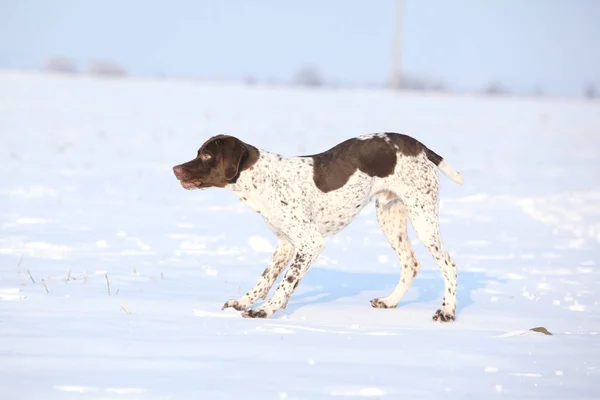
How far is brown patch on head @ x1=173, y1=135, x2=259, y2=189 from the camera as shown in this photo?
22.7 ft

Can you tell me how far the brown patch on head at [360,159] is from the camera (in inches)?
285

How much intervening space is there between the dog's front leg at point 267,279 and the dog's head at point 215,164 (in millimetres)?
727

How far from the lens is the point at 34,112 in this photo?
26172 mm

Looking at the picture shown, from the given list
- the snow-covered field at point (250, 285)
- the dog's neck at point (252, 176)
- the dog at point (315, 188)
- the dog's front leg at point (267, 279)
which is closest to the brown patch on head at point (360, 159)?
the dog at point (315, 188)

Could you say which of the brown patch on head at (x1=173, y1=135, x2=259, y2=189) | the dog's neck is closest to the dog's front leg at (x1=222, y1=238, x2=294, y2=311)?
the dog's neck

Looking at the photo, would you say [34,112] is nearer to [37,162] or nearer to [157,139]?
[157,139]

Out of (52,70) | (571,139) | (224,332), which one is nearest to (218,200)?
(224,332)

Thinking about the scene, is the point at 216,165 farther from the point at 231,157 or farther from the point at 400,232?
the point at 400,232

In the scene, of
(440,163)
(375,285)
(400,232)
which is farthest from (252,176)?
(375,285)

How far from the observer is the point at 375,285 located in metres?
8.70

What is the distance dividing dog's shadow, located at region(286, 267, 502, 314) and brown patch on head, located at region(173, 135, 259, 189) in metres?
1.12

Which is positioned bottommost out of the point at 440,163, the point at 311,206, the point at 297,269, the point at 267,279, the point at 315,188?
the point at 267,279

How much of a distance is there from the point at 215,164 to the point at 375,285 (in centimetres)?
A: 235

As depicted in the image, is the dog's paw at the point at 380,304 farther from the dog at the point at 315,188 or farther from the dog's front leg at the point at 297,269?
the dog's front leg at the point at 297,269
